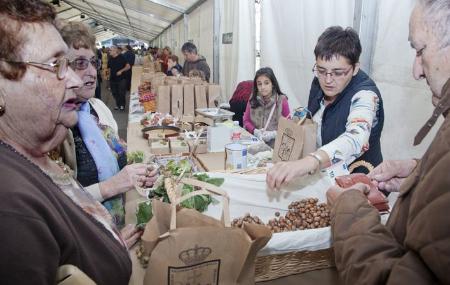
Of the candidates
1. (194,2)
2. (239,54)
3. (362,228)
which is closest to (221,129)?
(362,228)

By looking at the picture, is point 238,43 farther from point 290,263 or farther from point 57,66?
point 57,66

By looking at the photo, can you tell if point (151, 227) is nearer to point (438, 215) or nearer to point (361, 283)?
point (361, 283)

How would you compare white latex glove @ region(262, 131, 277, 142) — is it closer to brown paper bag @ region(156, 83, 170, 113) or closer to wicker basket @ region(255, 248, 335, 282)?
brown paper bag @ region(156, 83, 170, 113)

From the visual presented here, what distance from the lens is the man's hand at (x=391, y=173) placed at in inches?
51.1

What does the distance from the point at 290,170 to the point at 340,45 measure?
0.75 metres

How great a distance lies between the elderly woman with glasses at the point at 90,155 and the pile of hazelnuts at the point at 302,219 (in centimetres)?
54

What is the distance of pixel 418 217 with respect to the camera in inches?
25.4

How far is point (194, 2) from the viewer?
7801mm

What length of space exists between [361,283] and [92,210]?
746mm

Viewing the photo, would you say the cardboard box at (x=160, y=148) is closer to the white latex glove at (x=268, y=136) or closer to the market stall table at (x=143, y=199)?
the market stall table at (x=143, y=199)

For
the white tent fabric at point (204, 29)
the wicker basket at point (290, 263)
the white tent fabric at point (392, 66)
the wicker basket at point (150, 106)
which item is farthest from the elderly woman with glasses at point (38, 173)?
the white tent fabric at point (204, 29)

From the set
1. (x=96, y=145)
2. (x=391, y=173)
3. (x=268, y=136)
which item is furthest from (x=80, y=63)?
(x=268, y=136)

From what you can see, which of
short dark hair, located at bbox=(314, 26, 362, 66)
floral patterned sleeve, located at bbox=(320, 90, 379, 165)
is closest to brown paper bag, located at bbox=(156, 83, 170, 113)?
short dark hair, located at bbox=(314, 26, 362, 66)

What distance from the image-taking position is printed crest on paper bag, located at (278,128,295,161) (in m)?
1.71
